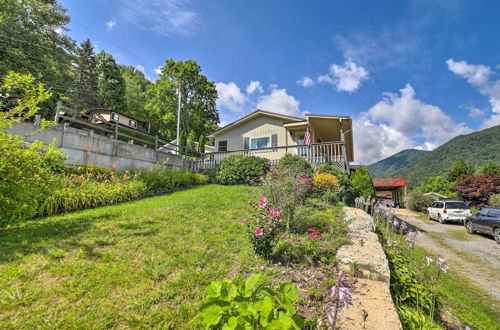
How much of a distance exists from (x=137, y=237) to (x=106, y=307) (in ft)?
5.87

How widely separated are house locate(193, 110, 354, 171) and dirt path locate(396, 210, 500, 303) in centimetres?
536

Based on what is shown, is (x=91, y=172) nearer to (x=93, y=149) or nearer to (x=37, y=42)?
(x=93, y=149)

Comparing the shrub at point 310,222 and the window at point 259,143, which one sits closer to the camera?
the shrub at point 310,222

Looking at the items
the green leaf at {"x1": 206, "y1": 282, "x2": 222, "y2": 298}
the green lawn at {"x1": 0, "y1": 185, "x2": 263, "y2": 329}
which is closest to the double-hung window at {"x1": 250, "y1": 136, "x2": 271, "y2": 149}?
the green lawn at {"x1": 0, "y1": 185, "x2": 263, "y2": 329}

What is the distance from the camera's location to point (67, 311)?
78.3 inches

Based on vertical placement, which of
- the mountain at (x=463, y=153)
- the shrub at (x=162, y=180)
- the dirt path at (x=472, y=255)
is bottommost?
the dirt path at (x=472, y=255)

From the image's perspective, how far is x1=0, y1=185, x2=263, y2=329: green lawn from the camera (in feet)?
6.51

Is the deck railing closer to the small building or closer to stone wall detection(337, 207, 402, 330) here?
stone wall detection(337, 207, 402, 330)

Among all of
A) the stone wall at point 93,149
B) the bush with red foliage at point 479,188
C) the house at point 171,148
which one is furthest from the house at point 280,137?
the bush with red foliage at point 479,188

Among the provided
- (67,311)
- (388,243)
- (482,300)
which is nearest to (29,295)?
(67,311)

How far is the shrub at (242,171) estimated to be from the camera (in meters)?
11.5

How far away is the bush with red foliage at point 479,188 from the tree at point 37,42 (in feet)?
120

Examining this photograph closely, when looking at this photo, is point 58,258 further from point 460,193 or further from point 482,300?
point 460,193

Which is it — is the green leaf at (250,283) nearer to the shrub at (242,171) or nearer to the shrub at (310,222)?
the shrub at (310,222)
